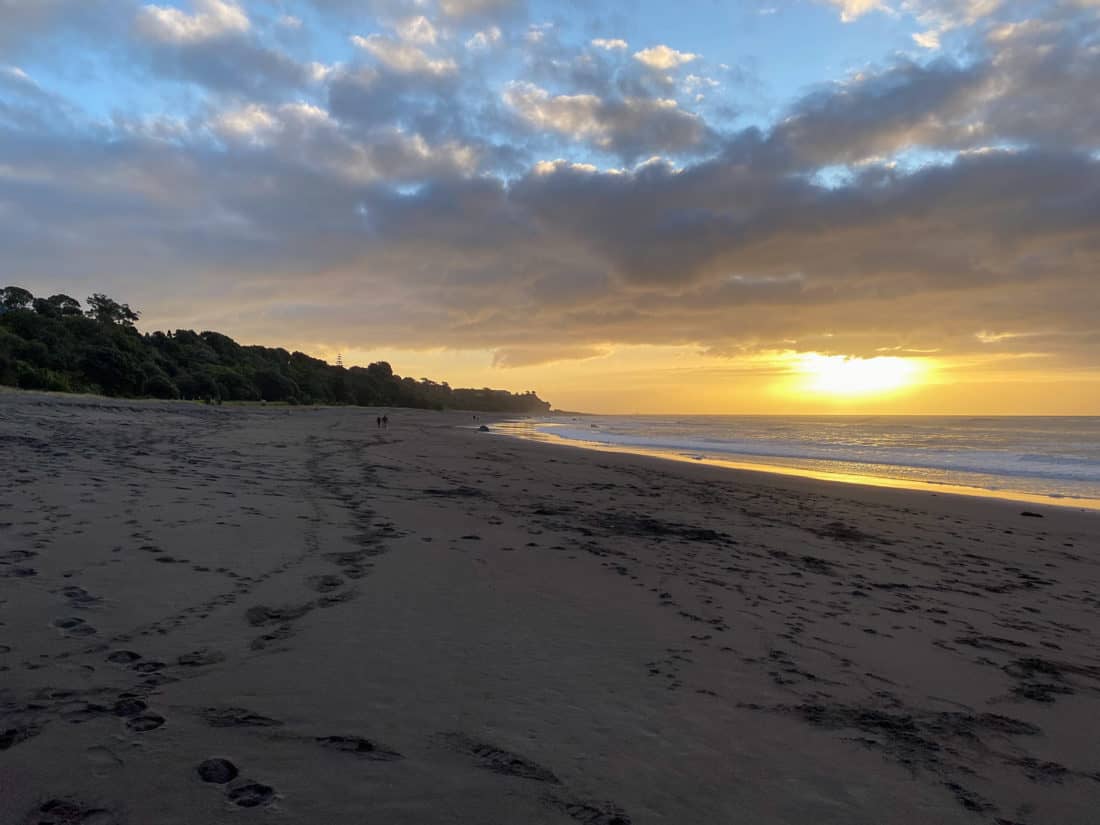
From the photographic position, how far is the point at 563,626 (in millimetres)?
4324

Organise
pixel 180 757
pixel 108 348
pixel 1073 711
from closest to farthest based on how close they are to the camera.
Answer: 1. pixel 180 757
2. pixel 1073 711
3. pixel 108 348

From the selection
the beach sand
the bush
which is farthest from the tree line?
the beach sand

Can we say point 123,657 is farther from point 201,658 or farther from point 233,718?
point 233,718

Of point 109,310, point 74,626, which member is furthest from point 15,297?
point 74,626

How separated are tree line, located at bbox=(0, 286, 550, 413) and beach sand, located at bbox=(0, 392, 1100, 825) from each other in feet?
155

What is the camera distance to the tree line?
1839 inches

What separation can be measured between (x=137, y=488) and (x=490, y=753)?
294 inches

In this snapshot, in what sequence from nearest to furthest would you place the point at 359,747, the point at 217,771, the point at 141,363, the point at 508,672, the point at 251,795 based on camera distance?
1. the point at 251,795
2. the point at 217,771
3. the point at 359,747
4. the point at 508,672
5. the point at 141,363

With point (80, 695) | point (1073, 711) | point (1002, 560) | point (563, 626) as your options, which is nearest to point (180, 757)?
point (80, 695)

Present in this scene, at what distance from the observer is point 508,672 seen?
11.2ft

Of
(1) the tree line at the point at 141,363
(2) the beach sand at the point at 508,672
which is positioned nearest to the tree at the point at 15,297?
(1) the tree line at the point at 141,363

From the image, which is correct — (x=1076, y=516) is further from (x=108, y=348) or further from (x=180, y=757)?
(x=108, y=348)

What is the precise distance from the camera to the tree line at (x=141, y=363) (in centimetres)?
4672

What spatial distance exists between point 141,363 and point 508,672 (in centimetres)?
6320
